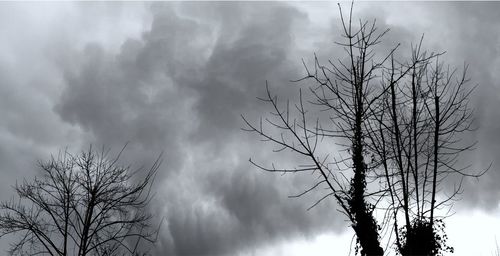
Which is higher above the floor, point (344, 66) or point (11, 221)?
point (11, 221)

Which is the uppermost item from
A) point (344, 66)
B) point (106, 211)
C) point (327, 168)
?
point (106, 211)

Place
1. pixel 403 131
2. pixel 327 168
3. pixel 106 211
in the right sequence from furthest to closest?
pixel 106 211 → pixel 403 131 → pixel 327 168

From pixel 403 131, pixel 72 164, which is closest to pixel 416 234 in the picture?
pixel 403 131

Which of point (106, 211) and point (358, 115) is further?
point (106, 211)

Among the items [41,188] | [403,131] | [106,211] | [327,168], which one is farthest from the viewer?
[41,188]

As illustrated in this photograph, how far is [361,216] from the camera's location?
6953mm

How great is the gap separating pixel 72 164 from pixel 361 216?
1126cm

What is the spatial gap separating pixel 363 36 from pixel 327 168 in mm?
2221

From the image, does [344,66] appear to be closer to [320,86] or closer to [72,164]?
[320,86]

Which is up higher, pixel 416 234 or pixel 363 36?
pixel 363 36

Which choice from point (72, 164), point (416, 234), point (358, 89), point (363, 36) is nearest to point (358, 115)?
point (358, 89)

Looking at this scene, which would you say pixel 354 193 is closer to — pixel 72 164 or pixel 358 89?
pixel 358 89

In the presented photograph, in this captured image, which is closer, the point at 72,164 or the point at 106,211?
the point at 106,211

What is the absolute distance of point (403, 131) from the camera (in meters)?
6.74
